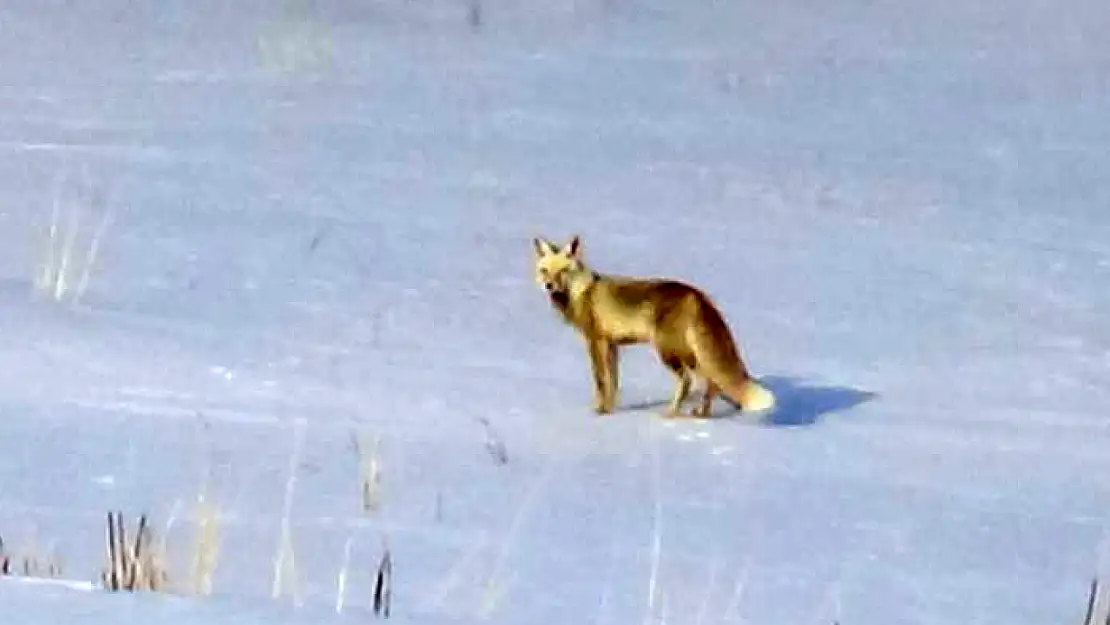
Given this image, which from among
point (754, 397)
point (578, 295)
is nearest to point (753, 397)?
point (754, 397)

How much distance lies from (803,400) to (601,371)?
0.76 meters

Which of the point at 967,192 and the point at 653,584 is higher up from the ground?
the point at 967,192

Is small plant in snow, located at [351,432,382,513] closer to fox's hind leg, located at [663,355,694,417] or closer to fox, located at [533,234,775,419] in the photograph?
fox, located at [533,234,775,419]

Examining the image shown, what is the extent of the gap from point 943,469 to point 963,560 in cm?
93

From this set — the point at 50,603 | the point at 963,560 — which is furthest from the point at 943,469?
the point at 50,603

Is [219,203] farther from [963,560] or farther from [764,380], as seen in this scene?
[963,560]

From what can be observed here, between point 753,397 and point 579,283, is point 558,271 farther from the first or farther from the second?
point 753,397

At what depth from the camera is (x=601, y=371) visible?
7.23 m

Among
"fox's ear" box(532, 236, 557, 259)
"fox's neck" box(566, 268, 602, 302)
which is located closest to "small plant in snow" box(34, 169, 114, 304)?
"fox's ear" box(532, 236, 557, 259)

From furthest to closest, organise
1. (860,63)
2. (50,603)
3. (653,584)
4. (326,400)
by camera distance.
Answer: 1. (860,63)
2. (326,400)
3. (653,584)
4. (50,603)

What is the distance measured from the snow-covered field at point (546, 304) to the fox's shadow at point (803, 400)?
0.07 ft

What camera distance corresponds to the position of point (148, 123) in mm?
11328

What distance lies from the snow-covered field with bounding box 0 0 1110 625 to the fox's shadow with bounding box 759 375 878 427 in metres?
0.02

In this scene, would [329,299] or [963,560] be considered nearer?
[963,560]
